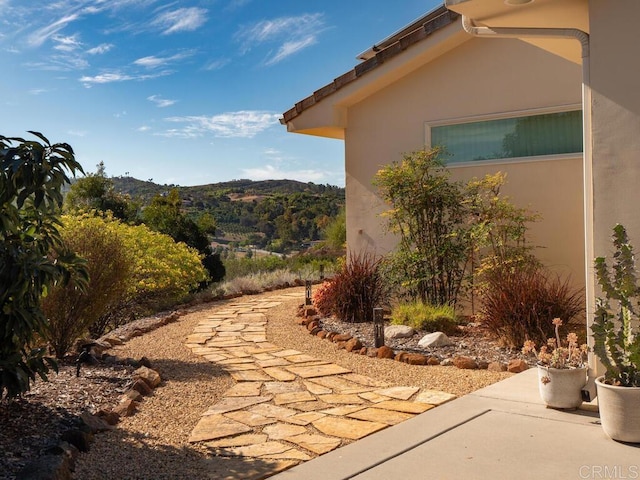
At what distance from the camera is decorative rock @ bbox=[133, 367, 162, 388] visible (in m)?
6.29

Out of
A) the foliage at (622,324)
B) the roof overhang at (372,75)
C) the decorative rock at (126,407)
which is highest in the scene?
the roof overhang at (372,75)

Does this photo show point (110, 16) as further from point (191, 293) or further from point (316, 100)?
point (191, 293)

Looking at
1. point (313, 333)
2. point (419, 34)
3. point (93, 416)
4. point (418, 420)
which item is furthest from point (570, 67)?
point (93, 416)

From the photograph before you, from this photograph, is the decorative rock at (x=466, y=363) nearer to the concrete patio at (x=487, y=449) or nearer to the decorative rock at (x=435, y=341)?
the decorative rock at (x=435, y=341)

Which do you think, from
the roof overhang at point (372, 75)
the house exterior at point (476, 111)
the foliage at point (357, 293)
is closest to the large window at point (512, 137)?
the house exterior at point (476, 111)

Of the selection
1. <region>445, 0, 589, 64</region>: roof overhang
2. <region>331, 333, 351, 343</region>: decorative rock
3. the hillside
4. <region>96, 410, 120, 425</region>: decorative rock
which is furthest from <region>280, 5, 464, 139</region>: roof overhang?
the hillside

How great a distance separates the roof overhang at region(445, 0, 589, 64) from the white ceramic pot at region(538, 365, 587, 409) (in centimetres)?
281

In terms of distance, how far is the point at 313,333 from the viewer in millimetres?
9219

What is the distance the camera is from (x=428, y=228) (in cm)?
1020

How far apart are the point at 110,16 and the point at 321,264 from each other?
808 cm

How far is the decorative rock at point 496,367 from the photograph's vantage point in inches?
265

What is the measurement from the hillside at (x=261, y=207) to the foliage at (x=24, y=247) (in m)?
22.4

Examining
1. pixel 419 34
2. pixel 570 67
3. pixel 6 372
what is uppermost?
pixel 419 34

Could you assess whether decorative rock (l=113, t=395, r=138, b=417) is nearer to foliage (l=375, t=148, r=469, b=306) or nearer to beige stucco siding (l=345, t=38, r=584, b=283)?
foliage (l=375, t=148, r=469, b=306)
